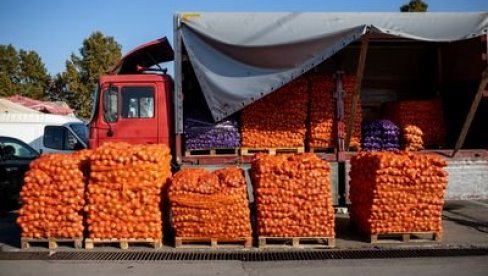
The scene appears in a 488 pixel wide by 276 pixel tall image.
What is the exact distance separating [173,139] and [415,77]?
6.43 meters

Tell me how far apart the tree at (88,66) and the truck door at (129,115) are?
30745 mm

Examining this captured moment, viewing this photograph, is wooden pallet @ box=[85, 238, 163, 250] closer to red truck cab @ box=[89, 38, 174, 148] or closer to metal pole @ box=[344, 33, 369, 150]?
red truck cab @ box=[89, 38, 174, 148]

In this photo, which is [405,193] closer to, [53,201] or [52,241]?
[53,201]

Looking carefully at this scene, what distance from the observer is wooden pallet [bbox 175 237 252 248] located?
7.49 metres

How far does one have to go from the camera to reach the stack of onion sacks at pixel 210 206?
7316 millimetres

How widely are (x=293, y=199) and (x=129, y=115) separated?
3724mm

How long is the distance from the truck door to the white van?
19.1ft

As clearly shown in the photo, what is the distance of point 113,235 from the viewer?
7473 mm

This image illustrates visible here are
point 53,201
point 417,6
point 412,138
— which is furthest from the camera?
point 417,6

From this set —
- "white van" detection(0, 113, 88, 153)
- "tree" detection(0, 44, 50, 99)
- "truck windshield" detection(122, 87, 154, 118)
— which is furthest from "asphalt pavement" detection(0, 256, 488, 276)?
"tree" detection(0, 44, 50, 99)

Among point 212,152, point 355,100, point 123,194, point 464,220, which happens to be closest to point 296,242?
point 212,152

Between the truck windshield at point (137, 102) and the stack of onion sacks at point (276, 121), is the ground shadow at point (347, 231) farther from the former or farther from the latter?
the truck windshield at point (137, 102)

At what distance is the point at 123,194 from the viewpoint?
24.1 ft

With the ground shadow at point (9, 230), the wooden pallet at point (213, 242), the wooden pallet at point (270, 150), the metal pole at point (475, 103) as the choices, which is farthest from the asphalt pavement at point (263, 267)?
the metal pole at point (475, 103)
